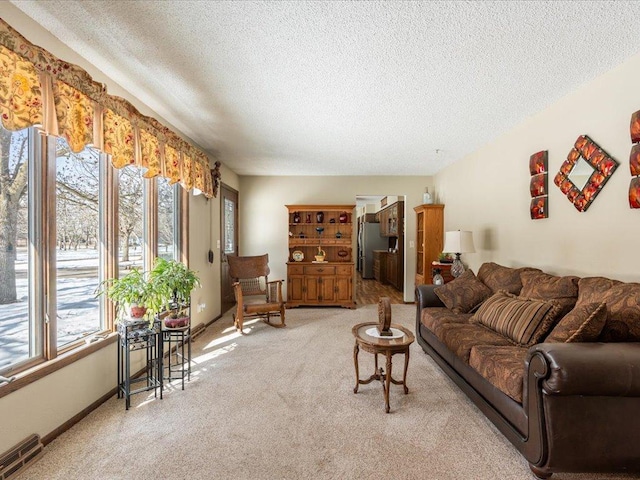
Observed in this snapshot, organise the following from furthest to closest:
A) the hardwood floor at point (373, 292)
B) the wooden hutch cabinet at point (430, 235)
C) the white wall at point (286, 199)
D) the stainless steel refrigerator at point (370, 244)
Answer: the stainless steel refrigerator at point (370, 244) < the hardwood floor at point (373, 292) < the white wall at point (286, 199) < the wooden hutch cabinet at point (430, 235)

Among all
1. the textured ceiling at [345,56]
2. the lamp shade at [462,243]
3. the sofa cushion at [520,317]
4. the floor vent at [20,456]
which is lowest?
the floor vent at [20,456]

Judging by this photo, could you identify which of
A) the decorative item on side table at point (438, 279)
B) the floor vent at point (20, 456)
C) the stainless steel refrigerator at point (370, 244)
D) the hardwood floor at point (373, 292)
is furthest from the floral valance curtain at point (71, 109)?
the stainless steel refrigerator at point (370, 244)

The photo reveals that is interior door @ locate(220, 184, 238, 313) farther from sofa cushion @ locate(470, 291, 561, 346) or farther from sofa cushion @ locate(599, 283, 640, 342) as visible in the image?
sofa cushion @ locate(599, 283, 640, 342)

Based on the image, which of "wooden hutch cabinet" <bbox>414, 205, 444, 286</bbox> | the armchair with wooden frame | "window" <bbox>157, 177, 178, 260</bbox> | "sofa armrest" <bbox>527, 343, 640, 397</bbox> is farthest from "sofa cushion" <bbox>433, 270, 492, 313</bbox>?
"window" <bbox>157, 177, 178, 260</bbox>

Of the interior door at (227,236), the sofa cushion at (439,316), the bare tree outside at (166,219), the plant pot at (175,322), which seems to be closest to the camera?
the plant pot at (175,322)

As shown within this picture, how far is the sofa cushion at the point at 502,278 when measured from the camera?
9.36 feet

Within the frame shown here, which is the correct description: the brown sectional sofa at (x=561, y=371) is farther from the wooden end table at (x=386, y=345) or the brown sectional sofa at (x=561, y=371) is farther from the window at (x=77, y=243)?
the window at (x=77, y=243)

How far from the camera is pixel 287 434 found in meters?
1.93

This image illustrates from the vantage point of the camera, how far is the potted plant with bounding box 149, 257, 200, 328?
2.35 meters

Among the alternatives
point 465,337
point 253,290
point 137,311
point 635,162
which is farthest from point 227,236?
point 635,162

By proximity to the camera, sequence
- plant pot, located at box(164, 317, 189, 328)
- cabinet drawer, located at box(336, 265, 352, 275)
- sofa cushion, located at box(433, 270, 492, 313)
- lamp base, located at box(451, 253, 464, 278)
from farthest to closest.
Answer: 1. cabinet drawer, located at box(336, 265, 352, 275)
2. lamp base, located at box(451, 253, 464, 278)
3. sofa cushion, located at box(433, 270, 492, 313)
4. plant pot, located at box(164, 317, 189, 328)

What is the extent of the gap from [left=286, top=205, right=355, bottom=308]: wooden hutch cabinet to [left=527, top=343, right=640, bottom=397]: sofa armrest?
13.2 ft

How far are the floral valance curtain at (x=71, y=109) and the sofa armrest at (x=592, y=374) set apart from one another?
9.30 ft

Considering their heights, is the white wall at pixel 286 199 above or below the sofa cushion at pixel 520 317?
above
